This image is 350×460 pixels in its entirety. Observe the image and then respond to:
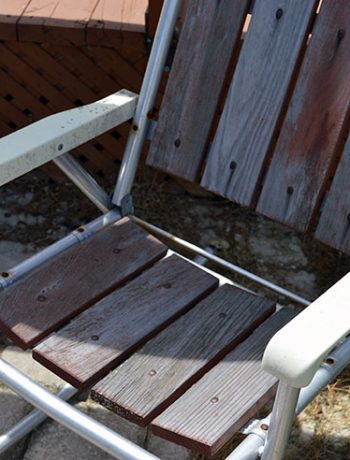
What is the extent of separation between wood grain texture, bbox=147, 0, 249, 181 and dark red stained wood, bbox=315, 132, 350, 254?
37cm

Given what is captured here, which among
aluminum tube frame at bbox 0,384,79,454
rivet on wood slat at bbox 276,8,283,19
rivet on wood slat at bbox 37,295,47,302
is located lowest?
aluminum tube frame at bbox 0,384,79,454

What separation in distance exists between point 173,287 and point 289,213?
1.09 ft

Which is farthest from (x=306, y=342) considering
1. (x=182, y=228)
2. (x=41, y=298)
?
(x=182, y=228)

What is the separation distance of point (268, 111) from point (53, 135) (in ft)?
1.74

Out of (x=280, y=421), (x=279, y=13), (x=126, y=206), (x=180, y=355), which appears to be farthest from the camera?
(x=126, y=206)

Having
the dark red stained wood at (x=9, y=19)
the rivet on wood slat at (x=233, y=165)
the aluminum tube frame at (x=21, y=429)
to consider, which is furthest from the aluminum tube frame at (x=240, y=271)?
the dark red stained wood at (x=9, y=19)

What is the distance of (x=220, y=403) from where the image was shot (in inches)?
74.2

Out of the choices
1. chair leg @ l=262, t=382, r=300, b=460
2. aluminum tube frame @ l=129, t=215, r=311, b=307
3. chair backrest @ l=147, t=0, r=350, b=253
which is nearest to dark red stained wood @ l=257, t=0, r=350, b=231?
chair backrest @ l=147, t=0, r=350, b=253

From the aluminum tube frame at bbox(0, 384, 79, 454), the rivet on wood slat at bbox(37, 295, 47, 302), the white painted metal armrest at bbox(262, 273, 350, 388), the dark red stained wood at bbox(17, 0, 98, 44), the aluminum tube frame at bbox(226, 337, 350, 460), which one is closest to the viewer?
the white painted metal armrest at bbox(262, 273, 350, 388)

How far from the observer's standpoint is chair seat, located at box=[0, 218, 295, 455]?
1882 millimetres

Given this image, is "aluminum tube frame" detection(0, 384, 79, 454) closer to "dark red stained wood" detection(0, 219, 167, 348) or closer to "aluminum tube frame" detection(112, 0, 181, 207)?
"dark red stained wood" detection(0, 219, 167, 348)

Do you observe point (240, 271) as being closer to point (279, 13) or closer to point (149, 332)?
point (149, 332)

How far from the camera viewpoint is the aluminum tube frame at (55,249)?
7.33 ft

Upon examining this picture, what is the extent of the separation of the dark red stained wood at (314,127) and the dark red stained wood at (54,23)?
3.73 ft
